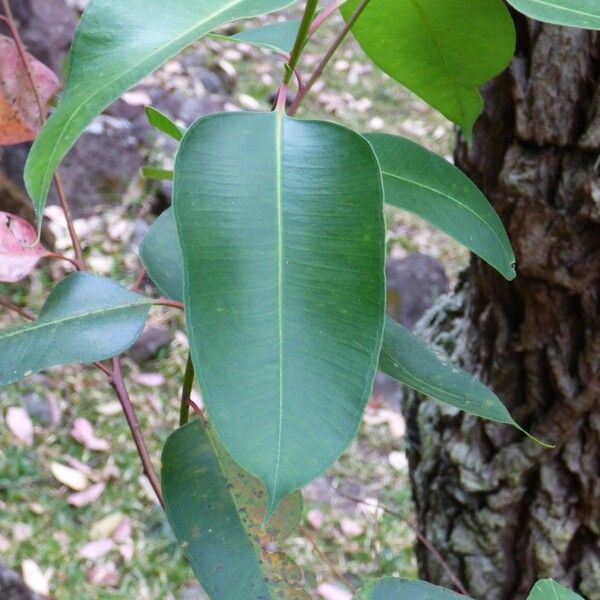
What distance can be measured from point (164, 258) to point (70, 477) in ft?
4.22

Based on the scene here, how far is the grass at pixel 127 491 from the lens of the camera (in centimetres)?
162

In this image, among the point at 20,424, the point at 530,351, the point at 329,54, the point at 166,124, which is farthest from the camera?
the point at 20,424

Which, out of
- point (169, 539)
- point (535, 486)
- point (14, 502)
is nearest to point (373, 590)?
point (535, 486)

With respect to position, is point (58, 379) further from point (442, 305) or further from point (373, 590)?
point (373, 590)

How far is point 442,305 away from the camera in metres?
1.22

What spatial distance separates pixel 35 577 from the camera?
1543mm

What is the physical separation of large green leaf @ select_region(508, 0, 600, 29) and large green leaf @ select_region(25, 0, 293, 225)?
0.15 m

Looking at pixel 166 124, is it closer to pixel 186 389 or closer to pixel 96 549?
pixel 186 389

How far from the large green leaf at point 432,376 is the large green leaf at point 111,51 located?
0.75 feet

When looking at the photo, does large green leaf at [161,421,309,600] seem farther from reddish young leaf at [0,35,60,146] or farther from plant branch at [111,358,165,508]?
reddish young leaf at [0,35,60,146]

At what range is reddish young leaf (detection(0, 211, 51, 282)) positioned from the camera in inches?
21.6

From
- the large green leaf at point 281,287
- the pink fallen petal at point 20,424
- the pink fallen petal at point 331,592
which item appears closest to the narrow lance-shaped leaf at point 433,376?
the large green leaf at point 281,287

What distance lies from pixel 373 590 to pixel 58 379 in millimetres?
1606

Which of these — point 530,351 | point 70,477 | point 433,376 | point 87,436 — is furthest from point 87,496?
point 433,376
